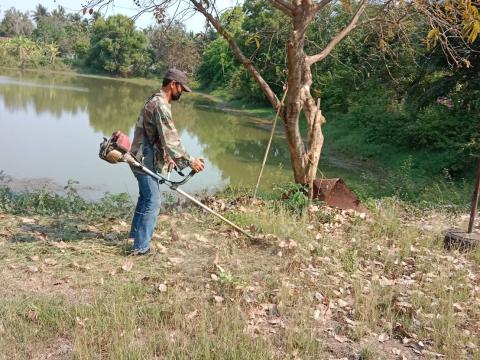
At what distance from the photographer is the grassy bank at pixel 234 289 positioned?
11.3 ft

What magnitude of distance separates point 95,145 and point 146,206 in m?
12.5

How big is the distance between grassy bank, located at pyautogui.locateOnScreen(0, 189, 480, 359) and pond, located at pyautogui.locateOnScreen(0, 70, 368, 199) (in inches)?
128

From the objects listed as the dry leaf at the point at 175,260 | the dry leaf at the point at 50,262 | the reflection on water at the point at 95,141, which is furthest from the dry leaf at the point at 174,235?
the reflection on water at the point at 95,141

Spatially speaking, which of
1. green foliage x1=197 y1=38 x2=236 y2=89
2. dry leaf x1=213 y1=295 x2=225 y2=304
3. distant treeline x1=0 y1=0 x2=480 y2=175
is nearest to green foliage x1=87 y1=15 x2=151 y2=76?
green foliage x1=197 y1=38 x2=236 y2=89

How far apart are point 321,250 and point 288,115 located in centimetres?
284

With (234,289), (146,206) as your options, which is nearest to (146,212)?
(146,206)

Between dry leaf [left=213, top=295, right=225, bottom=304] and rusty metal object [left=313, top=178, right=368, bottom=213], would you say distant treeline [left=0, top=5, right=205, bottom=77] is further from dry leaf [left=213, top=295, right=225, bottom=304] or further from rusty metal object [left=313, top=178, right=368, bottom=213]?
dry leaf [left=213, top=295, right=225, bottom=304]

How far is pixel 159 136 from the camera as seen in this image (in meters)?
5.00

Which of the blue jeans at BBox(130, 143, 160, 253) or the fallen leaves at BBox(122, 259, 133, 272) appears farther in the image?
the blue jeans at BBox(130, 143, 160, 253)

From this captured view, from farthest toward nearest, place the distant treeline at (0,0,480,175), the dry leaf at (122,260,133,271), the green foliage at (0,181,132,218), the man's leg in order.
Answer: the distant treeline at (0,0,480,175), the green foliage at (0,181,132,218), the man's leg, the dry leaf at (122,260,133,271)

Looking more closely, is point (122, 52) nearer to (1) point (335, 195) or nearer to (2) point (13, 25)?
(2) point (13, 25)

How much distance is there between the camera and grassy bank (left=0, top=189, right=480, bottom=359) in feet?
11.3

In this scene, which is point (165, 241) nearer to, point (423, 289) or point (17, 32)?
point (423, 289)

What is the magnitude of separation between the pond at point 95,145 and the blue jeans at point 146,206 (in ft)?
11.2
